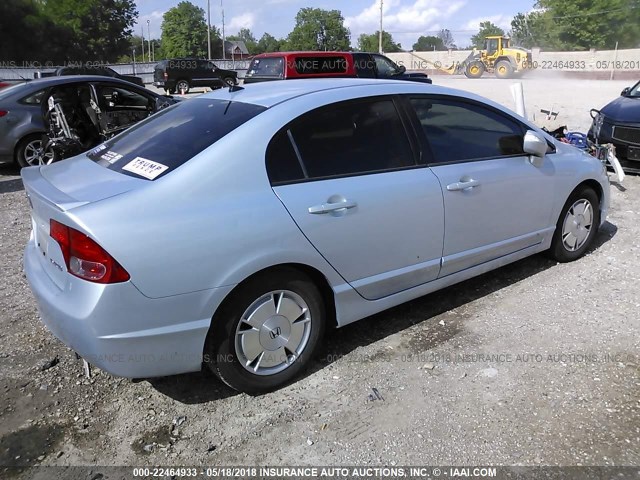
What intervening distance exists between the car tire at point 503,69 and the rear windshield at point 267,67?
1072 inches

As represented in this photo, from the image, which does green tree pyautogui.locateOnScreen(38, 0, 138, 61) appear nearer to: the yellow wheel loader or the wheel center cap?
the yellow wheel loader

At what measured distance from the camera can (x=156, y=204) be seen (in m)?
2.59

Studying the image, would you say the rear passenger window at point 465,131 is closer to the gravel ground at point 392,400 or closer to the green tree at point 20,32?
the gravel ground at point 392,400

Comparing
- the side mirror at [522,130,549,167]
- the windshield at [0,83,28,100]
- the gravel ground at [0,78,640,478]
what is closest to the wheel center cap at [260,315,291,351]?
the gravel ground at [0,78,640,478]

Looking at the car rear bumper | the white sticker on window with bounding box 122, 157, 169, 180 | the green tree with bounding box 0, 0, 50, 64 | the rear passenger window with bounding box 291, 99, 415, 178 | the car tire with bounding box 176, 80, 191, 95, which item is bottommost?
the car rear bumper

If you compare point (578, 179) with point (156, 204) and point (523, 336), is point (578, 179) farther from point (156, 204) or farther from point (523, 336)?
point (156, 204)

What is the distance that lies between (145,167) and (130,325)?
0.88 m

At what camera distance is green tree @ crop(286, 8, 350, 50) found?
88.6 m

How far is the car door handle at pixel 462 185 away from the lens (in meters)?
3.58

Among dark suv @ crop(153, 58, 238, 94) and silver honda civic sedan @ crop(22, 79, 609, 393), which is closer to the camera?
silver honda civic sedan @ crop(22, 79, 609, 393)

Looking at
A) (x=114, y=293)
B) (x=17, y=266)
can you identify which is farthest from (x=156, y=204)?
(x=17, y=266)

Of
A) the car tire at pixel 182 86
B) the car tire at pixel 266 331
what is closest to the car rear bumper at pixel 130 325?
the car tire at pixel 266 331

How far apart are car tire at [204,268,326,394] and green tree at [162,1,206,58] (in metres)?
88.5

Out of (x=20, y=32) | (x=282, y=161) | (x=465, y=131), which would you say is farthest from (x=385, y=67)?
(x=20, y=32)
